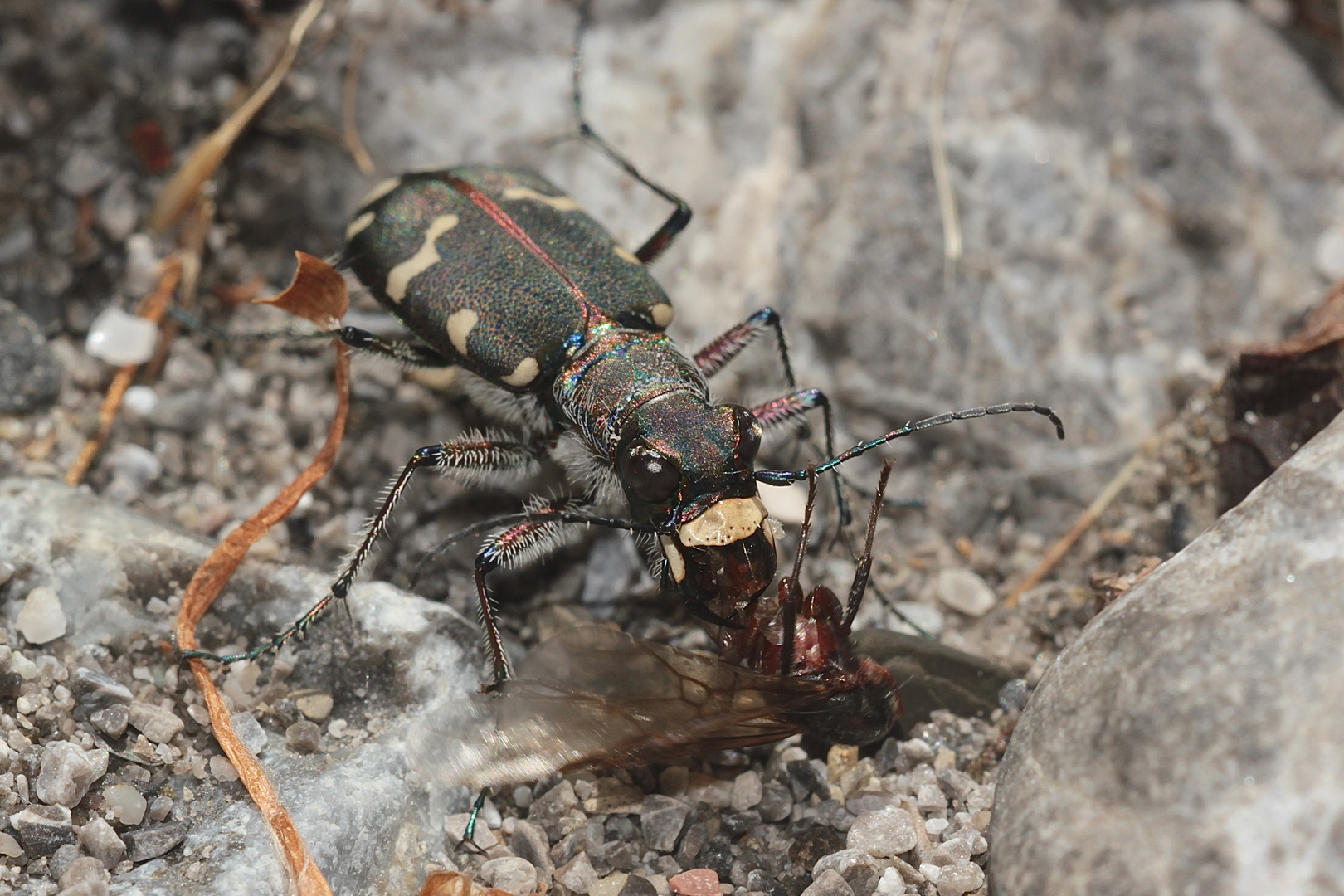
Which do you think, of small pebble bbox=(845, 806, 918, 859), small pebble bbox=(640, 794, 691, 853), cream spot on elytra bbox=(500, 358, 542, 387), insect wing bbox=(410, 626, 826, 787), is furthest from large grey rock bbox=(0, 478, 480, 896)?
small pebble bbox=(845, 806, 918, 859)

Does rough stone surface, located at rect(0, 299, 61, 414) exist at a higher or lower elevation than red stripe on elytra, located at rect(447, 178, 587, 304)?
lower

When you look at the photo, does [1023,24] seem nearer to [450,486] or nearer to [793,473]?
[793,473]

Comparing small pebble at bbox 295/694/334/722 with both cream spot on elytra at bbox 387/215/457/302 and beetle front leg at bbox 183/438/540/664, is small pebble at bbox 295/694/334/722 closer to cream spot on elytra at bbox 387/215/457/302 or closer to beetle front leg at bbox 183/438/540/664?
beetle front leg at bbox 183/438/540/664

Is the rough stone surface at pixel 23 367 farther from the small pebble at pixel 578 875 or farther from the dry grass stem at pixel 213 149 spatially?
the small pebble at pixel 578 875

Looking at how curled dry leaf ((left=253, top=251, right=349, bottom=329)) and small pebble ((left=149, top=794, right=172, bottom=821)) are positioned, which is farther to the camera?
curled dry leaf ((left=253, top=251, right=349, bottom=329))

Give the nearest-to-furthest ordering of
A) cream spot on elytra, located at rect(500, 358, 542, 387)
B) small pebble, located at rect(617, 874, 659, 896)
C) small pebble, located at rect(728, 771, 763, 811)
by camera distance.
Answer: small pebble, located at rect(617, 874, 659, 896) < small pebble, located at rect(728, 771, 763, 811) < cream spot on elytra, located at rect(500, 358, 542, 387)

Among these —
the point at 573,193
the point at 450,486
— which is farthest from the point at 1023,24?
the point at 450,486
